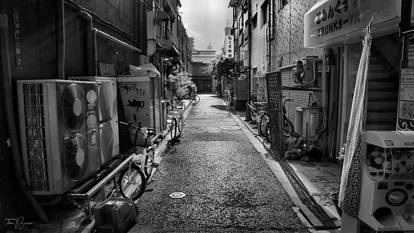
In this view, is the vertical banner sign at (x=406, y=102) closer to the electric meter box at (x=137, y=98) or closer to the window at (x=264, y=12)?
the electric meter box at (x=137, y=98)

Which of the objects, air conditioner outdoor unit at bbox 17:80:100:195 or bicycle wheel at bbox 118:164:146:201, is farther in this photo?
bicycle wheel at bbox 118:164:146:201

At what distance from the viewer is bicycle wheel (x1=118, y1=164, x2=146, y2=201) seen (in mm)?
6973

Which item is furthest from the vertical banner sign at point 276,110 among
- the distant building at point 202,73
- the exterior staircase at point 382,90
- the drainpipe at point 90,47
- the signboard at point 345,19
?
the distant building at point 202,73

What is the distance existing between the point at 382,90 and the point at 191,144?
23.8 feet

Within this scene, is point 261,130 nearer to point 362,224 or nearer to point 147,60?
point 147,60

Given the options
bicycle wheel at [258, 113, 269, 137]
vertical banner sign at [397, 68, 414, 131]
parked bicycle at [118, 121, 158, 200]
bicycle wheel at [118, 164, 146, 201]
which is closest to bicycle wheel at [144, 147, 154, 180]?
parked bicycle at [118, 121, 158, 200]

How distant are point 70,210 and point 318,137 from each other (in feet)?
23.3

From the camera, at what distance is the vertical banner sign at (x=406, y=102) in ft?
17.1

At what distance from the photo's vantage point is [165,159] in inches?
419

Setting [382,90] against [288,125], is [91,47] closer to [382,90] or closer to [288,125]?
[382,90]

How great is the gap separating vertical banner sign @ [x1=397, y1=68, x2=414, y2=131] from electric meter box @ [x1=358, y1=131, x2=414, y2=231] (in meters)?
1.58

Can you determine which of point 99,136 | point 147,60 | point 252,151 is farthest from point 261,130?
point 99,136

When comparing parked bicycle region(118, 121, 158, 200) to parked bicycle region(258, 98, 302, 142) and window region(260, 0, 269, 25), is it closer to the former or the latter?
parked bicycle region(258, 98, 302, 142)

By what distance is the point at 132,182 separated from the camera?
24.5 ft
